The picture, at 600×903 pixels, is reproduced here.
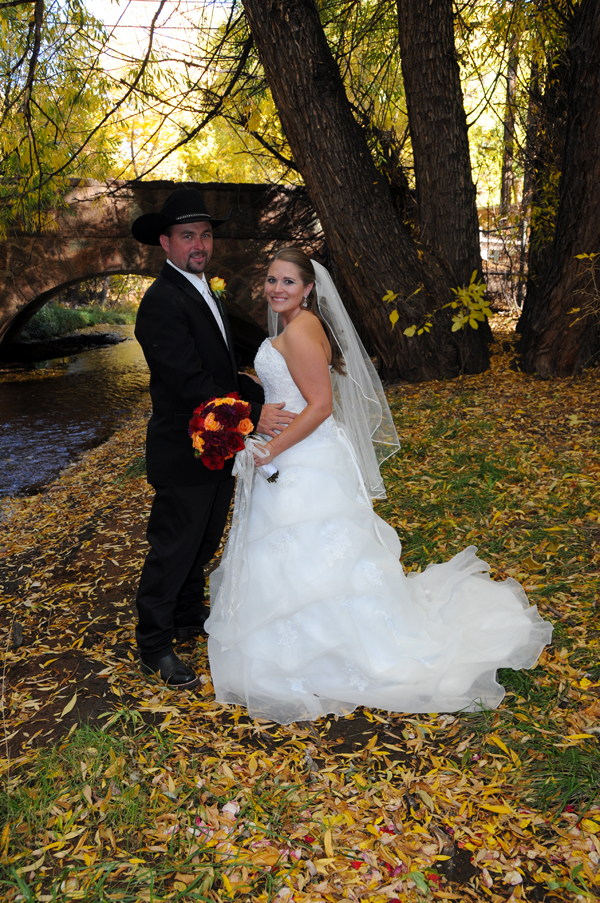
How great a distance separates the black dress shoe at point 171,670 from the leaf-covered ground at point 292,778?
0.22 feet

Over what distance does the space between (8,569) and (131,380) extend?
9.91 m

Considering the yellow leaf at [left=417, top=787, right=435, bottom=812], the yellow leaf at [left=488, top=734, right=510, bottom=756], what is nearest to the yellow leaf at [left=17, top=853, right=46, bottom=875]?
the yellow leaf at [left=417, top=787, right=435, bottom=812]

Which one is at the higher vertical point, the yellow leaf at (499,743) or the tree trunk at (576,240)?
the tree trunk at (576,240)

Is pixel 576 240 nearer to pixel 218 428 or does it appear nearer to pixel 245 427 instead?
pixel 245 427

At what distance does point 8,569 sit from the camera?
5.03 meters

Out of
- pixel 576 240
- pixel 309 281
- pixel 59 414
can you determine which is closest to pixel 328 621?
pixel 309 281

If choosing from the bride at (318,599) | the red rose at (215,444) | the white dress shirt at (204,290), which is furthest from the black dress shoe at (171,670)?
the white dress shirt at (204,290)

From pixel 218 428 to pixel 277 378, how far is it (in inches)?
18.9

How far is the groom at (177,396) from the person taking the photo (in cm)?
291

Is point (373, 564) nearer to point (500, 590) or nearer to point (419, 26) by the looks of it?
point (500, 590)

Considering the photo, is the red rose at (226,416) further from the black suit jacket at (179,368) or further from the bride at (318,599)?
the bride at (318,599)

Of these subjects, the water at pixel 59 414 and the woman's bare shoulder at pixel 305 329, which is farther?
the water at pixel 59 414

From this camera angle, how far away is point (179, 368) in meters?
2.88

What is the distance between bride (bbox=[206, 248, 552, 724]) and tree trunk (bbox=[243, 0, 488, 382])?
3787mm
